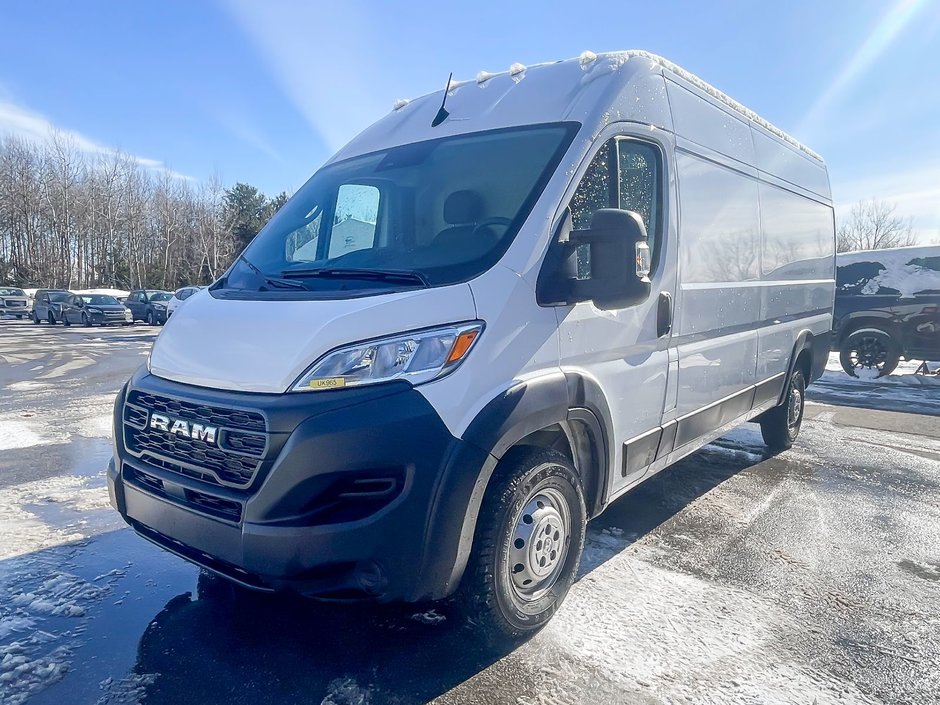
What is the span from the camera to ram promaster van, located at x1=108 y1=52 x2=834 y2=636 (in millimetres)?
2188

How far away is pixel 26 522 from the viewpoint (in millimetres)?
3885

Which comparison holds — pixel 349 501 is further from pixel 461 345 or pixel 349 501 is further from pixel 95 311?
pixel 95 311

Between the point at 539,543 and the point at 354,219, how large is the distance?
196cm

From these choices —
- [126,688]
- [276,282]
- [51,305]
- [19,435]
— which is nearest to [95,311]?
[51,305]

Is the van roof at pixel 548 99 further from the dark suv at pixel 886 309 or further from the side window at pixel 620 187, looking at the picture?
the dark suv at pixel 886 309

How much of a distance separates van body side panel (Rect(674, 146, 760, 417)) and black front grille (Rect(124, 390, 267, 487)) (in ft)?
7.97

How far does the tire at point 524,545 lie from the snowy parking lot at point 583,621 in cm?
16

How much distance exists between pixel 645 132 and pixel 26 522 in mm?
4396

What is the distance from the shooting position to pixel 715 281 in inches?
155

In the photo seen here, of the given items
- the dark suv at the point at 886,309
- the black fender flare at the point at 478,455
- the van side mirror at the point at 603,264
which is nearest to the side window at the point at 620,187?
the van side mirror at the point at 603,264

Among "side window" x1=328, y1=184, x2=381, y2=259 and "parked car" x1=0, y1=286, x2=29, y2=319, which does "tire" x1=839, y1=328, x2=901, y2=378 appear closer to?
"side window" x1=328, y1=184, x2=381, y2=259

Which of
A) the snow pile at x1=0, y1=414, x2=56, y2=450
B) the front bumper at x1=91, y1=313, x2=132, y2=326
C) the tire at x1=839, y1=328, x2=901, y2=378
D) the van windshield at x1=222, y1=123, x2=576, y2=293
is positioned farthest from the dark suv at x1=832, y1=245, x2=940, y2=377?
the front bumper at x1=91, y1=313, x2=132, y2=326

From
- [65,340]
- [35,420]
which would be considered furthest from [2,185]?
[35,420]

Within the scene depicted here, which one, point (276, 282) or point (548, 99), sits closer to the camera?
point (276, 282)
